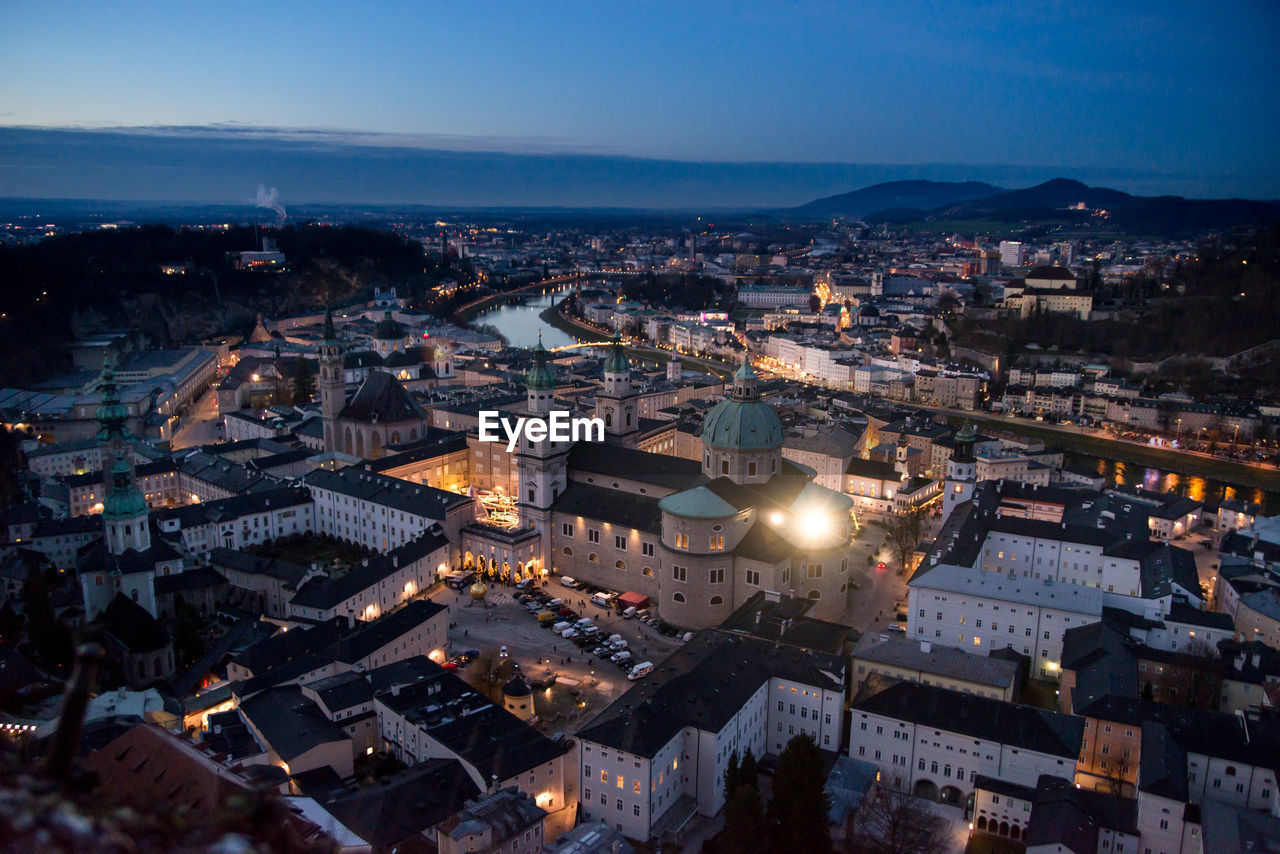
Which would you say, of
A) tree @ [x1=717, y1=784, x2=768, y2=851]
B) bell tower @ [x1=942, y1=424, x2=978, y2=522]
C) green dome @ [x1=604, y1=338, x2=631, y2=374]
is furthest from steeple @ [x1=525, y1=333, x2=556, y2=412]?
tree @ [x1=717, y1=784, x2=768, y2=851]

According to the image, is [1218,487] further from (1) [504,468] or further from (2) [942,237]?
(2) [942,237]

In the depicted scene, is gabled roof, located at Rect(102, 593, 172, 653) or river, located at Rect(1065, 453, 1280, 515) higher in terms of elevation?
A: gabled roof, located at Rect(102, 593, 172, 653)

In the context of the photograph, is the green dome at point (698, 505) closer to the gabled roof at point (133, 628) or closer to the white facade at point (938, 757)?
the white facade at point (938, 757)

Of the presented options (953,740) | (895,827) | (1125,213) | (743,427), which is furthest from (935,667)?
(1125,213)

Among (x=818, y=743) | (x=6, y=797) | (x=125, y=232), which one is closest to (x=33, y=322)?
(x=125, y=232)

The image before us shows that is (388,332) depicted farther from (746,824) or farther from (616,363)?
(746,824)

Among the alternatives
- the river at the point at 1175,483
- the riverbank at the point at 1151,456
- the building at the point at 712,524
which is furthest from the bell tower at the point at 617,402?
the riverbank at the point at 1151,456

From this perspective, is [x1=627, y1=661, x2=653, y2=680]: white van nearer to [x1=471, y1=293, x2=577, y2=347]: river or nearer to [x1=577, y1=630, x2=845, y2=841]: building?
[x1=577, y1=630, x2=845, y2=841]: building
